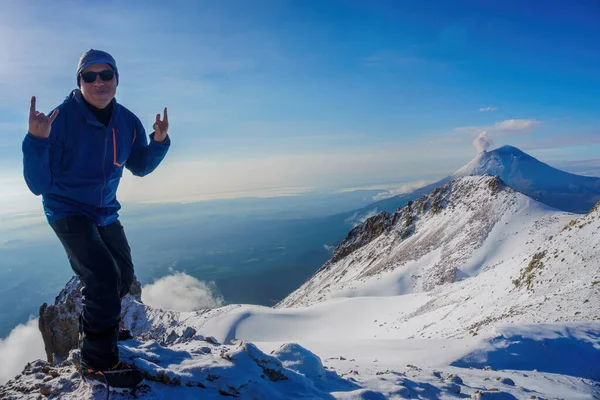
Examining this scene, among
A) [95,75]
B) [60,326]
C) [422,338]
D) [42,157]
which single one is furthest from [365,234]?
[42,157]

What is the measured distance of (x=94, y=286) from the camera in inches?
179

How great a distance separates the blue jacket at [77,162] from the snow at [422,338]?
2.29m

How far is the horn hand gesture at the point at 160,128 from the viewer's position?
5.83 metres

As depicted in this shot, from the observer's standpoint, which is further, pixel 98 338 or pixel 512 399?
pixel 512 399

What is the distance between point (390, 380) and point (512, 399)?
74.7 inches

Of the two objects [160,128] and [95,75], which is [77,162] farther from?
[160,128]

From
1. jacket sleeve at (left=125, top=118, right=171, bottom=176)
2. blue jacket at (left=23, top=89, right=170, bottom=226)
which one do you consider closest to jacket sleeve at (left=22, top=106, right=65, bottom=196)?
blue jacket at (left=23, top=89, right=170, bottom=226)

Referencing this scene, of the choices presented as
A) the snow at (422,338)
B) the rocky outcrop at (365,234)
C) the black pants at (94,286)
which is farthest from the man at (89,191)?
the rocky outcrop at (365,234)

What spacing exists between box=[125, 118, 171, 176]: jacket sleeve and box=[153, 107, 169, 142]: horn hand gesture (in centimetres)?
7

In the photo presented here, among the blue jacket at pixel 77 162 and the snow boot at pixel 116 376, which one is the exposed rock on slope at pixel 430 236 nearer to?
the snow boot at pixel 116 376

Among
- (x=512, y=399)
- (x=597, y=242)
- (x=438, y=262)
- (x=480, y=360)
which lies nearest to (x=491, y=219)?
(x=438, y=262)

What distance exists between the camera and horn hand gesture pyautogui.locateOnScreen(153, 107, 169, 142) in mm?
5832

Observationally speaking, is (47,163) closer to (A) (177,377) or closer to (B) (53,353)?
(A) (177,377)

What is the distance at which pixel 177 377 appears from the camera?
495 cm
